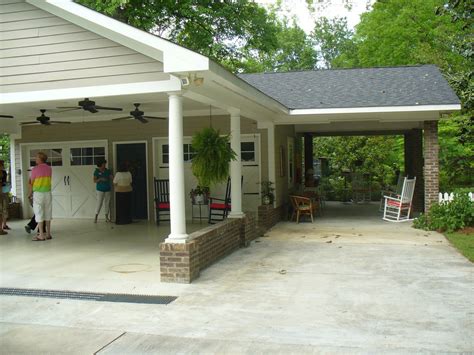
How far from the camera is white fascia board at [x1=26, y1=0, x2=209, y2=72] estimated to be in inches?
223

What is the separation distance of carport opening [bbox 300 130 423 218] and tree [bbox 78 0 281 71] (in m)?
5.25

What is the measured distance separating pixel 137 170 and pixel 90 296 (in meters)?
6.69

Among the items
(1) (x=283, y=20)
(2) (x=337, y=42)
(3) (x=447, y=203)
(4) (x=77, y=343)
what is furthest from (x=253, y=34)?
(2) (x=337, y=42)

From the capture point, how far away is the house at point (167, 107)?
→ 6258mm

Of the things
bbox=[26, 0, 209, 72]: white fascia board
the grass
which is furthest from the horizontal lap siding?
the grass

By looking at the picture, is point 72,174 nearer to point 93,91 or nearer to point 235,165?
point 235,165

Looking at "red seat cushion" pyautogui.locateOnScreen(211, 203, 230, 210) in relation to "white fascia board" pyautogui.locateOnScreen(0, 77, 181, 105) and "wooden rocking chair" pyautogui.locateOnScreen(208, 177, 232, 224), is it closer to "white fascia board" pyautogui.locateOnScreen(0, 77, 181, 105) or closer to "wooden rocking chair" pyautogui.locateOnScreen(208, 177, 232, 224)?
"wooden rocking chair" pyautogui.locateOnScreen(208, 177, 232, 224)

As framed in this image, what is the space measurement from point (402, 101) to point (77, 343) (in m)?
8.44

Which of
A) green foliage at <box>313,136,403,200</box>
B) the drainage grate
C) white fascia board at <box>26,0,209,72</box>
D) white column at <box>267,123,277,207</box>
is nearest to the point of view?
the drainage grate

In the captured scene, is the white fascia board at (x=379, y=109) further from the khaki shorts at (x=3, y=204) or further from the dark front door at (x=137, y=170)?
the khaki shorts at (x=3, y=204)

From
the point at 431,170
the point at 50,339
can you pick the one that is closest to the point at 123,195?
the point at 431,170

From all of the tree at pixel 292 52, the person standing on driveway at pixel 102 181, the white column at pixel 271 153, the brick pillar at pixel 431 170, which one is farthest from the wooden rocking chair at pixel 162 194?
the tree at pixel 292 52

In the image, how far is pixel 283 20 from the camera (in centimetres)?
4094

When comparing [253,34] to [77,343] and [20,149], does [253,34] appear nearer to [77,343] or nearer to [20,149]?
[20,149]
